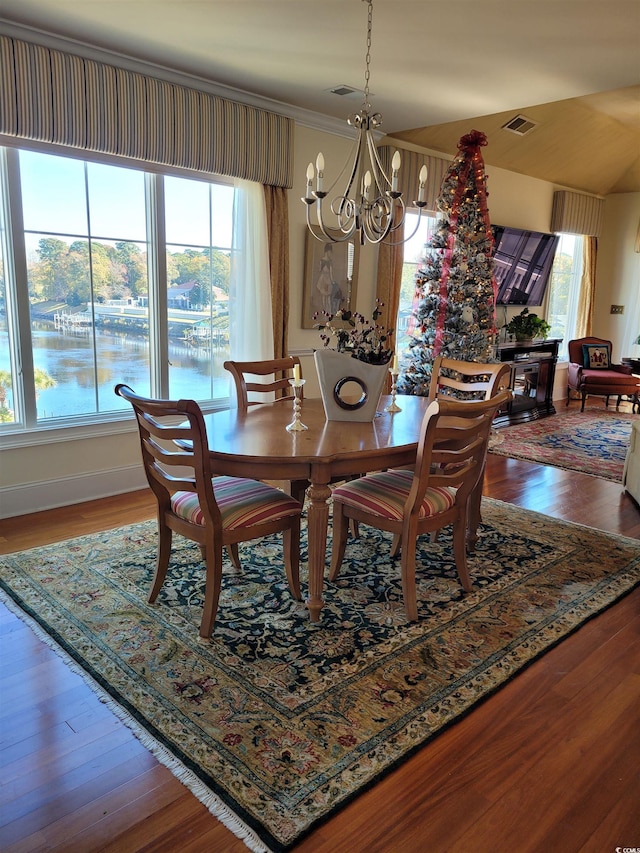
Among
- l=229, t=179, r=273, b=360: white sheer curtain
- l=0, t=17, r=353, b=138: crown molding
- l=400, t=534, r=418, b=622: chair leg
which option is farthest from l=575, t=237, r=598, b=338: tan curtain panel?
l=400, t=534, r=418, b=622: chair leg

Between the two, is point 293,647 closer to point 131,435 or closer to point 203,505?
point 203,505

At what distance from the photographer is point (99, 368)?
4.14m

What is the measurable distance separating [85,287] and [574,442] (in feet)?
15.3

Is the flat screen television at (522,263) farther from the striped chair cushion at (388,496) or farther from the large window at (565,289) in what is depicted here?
the striped chair cushion at (388,496)

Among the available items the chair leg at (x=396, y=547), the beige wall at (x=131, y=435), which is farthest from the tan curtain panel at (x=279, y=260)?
the chair leg at (x=396, y=547)

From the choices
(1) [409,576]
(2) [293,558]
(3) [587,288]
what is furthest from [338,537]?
(3) [587,288]

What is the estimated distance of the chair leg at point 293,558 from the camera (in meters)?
2.73

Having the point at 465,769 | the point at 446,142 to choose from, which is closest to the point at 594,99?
the point at 446,142

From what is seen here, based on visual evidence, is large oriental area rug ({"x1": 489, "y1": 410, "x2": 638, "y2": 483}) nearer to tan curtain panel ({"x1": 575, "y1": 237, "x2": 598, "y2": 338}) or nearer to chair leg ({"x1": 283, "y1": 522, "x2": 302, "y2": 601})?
tan curtain panel ({"x1": 575, "y1": 237, "x2": 598, "y2": 338})

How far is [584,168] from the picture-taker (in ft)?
25.5

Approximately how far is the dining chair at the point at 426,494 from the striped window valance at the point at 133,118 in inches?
102

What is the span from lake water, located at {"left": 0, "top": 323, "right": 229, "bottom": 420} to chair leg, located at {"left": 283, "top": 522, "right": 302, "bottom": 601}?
206 cm

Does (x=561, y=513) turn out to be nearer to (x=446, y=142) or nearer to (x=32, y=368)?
(x=32, y=368)

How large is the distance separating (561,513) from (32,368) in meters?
3.53
